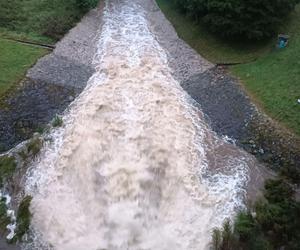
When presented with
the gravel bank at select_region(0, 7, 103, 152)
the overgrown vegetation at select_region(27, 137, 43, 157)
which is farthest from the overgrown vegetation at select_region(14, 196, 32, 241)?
the gravel bank at select_region(0, 7, 103, 152)

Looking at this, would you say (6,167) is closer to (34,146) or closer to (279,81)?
(34,146)

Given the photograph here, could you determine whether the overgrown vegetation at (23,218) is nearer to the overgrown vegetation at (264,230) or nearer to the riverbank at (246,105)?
the overgrown vegetation at (264,230)

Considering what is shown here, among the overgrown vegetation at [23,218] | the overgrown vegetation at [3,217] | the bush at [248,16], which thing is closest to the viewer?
the overgrown vegetation at [23,218]

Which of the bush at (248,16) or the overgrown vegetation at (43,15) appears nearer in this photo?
the bush at (248,16)

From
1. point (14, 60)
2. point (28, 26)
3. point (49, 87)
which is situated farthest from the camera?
point (28, 26)

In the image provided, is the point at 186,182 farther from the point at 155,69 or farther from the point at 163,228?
the point at 155,69

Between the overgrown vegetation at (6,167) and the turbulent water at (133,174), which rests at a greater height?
the turbulent water at (133,174)

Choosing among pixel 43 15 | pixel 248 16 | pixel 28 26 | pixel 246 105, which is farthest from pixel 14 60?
pixel 248 16

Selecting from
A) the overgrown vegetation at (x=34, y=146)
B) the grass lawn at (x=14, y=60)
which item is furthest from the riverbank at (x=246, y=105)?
the overgrown vegetation at (x=34, y=146)

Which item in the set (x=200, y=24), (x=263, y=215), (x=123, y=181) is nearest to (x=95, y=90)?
(x=123, y=181)
